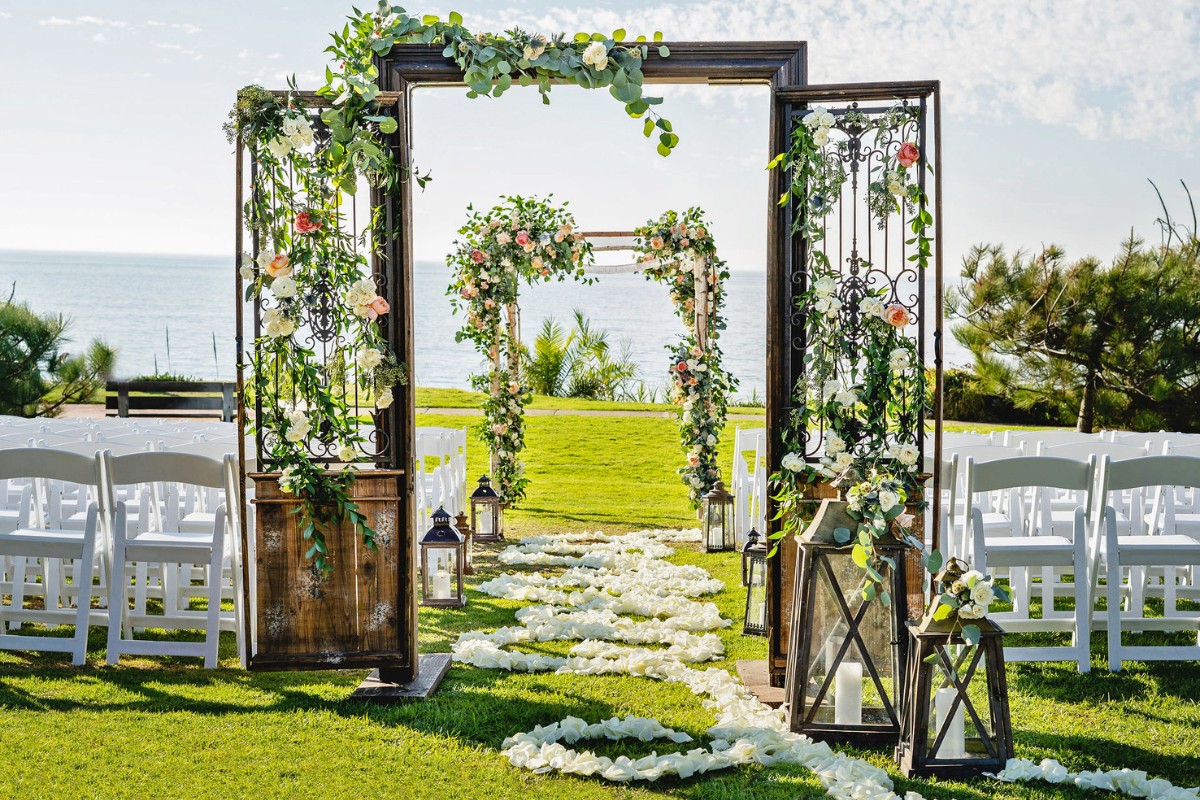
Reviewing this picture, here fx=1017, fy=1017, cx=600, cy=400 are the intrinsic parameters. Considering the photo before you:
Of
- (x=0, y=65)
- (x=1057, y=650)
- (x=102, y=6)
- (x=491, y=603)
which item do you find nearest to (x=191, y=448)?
(x=491, y=603)

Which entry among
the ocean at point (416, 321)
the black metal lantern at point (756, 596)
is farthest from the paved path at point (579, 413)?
the black metal lantern at point (756, 596)

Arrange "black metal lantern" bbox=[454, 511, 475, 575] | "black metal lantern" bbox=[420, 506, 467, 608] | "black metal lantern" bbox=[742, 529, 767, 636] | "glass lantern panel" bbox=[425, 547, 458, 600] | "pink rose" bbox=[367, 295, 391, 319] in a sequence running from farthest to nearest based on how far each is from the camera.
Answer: "black metal lantern" bbox=[454, 511, 475, 575], "glass lantern panel" bbox=[425, 547, 458, 600], "black metal lantern" bbox=[420, 506, 467, 608], "black metal lantern" bbox=[742, 529, 767, 636], "pink rose" bbox=[367, 295, 391, 319]

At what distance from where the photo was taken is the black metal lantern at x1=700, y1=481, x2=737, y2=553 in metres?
7.20

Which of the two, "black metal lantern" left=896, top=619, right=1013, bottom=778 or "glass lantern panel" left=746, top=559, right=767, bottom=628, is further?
"glass lantern panel" left=746, top=559, right=767, bottom=628

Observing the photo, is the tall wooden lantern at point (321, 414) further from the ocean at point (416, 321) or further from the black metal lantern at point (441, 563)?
the ocean at point (416, 321)

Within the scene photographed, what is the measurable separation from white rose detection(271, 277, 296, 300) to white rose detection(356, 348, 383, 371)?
35 cm

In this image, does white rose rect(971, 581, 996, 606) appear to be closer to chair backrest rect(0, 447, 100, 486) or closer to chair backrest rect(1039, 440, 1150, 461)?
chair backrest rect(1039, 440, 1150, 461)

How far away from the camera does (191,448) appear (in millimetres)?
5008

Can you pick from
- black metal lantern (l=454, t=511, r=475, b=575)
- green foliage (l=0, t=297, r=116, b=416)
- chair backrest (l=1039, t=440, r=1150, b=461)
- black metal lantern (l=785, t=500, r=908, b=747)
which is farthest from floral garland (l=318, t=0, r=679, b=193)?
green foliage (l=0, t=297, r=116, b=416)

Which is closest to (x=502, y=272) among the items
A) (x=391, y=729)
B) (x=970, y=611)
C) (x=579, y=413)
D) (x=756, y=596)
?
(x=756, y=596)

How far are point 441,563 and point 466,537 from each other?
984 millimetres

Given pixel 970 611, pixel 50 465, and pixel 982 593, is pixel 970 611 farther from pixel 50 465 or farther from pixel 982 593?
pixel 50 465

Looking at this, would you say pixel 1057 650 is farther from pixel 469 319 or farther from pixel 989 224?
pixel 989 224

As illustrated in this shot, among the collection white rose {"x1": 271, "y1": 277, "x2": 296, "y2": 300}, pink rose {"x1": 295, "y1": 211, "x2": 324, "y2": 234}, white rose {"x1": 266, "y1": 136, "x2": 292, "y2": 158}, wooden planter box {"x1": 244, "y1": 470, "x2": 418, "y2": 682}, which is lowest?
wooden planter box {"x1": 244, "y1": 470, "x2": 418, "y2": 682}
